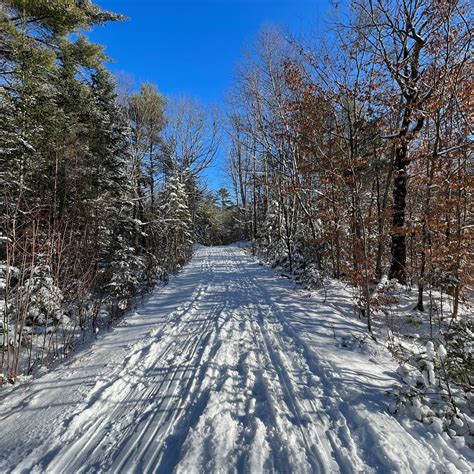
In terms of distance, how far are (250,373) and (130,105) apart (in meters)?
17.4

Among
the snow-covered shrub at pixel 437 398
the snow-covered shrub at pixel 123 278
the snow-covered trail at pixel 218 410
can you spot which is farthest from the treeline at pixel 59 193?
the snow-covered shrub at pixel 437 398

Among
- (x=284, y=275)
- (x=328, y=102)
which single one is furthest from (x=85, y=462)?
(x=284, y=275)

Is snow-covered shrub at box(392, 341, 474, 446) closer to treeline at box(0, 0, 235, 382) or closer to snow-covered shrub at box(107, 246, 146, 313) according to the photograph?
treeline at box(0, 0, 235, 382)

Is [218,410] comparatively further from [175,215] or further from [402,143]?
[175,215]

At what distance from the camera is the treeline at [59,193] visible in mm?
4494

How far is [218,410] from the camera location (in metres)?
2.62

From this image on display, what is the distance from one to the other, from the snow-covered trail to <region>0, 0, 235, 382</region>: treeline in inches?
54.6

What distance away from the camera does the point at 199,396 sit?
9.41ft

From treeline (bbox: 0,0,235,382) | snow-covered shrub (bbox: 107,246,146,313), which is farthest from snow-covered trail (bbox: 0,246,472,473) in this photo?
snow-covered shrub (bbox: 107,246,146,313)

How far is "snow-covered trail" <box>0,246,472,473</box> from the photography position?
2049 millimetres

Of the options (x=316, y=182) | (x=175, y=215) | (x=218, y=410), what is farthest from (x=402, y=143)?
(x=175, y=215)

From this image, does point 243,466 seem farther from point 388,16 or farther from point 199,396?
point 388,16

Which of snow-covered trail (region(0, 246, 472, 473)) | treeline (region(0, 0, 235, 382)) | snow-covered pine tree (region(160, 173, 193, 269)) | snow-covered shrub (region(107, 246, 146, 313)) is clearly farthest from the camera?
snow-covered pine tree (region(160, 173, 193, 269))

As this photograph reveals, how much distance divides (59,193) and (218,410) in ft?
27.5
